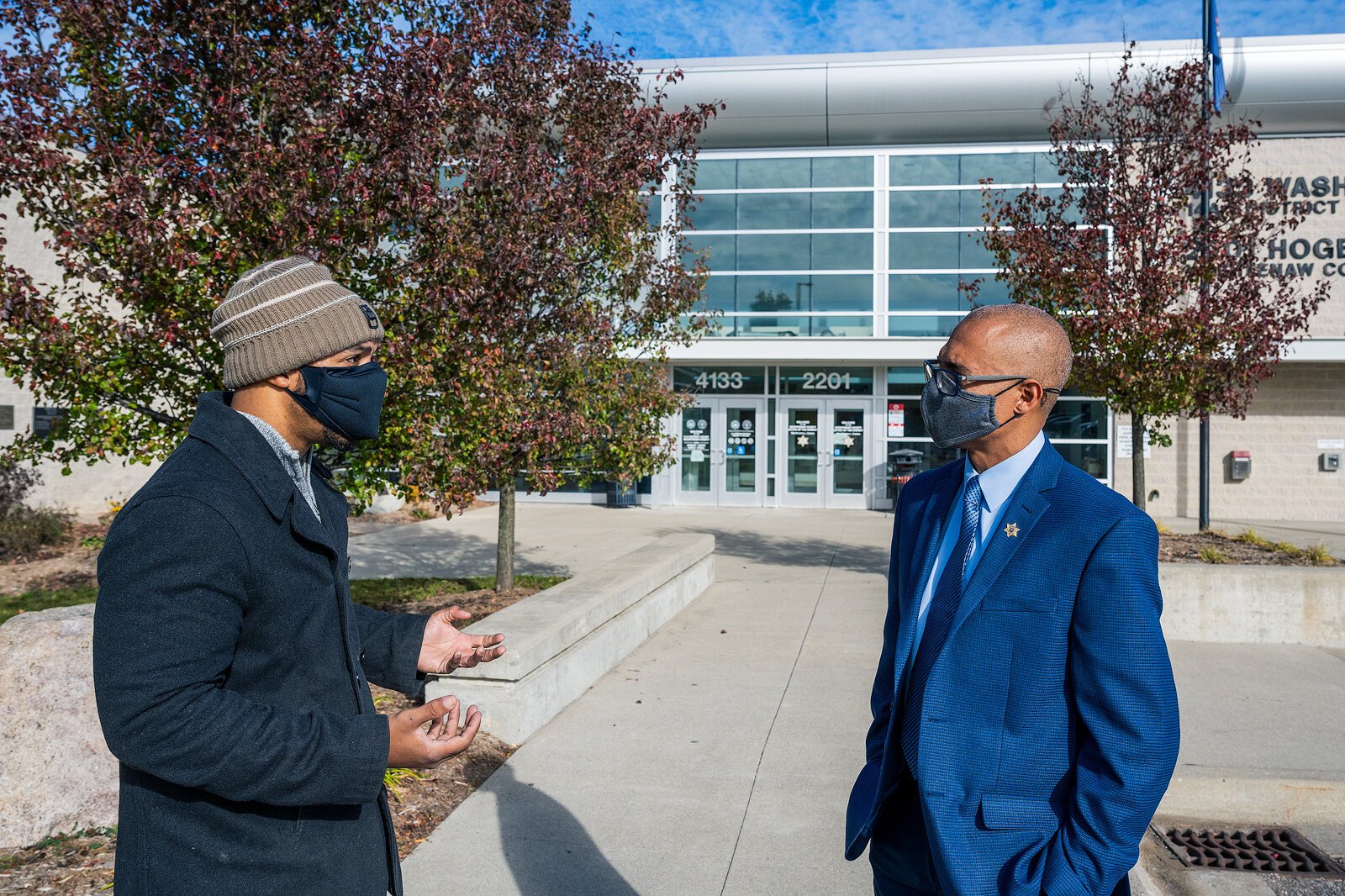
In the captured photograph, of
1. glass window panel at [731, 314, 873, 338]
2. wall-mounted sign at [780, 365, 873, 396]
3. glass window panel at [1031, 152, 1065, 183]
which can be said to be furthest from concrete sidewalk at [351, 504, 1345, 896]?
glass window panel at [1031, 152, 1065, 183]

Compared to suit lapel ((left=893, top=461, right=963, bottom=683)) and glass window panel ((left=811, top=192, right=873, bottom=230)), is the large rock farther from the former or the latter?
glass window panel ((left=811, top=192, right=873, bottom=230))

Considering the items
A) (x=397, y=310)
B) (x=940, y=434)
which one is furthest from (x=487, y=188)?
(x=940, y=434)

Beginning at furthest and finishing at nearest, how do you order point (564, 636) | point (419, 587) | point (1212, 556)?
point (419, 587) → point (1212, 556) → point (564, 636)

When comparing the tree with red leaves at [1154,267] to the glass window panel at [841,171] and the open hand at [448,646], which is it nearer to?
the open hand at [448,646]

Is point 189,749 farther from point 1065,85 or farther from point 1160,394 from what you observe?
point 1065,85

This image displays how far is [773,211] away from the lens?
70.5 feet

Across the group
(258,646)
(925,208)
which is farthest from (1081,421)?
(258,646)

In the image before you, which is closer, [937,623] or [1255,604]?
[937,623]

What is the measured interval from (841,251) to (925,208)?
1.96 meters

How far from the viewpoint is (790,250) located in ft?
70.3

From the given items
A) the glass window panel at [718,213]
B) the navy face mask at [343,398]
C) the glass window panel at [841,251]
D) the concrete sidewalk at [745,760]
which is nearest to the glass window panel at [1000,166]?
the glass window panel at [841,251]

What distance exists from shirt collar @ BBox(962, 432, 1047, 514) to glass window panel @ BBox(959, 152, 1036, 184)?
1968 centimetres

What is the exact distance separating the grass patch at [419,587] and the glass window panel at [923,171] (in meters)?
14.3

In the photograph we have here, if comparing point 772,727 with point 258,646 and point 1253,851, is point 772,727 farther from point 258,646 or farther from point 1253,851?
point 258,646
